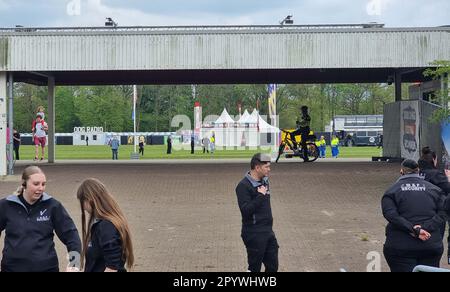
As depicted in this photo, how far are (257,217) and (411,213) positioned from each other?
1.52 meters

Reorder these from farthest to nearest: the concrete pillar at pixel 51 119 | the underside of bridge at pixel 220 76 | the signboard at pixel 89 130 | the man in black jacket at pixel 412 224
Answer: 1. the signboard at pixel 89 130
2. the concrete pillar at pixel 51 119
3. the underside of bridge at pixel 220 76
4. the man in black jacket at pixel 412 224

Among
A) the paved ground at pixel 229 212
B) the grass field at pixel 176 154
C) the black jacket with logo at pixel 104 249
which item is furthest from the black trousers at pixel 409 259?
the grass field at pixel 176 154

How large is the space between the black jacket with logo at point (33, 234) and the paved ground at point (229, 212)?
11.7 ft

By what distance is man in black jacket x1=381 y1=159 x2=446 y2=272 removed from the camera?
20.0 ft

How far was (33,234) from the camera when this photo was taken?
16.8ft

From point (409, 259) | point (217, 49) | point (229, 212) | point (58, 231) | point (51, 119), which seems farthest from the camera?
point (51, 119)

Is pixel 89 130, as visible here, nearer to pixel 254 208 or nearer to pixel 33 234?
pixel 254 208

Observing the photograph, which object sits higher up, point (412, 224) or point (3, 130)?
point (3, 130)

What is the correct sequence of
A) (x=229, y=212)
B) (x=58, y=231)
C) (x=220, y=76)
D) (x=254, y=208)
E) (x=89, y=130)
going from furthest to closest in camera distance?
(x=89, y=130) < (x=220, y=76) < (x=229, y=212) < (x=254, y=208) < (x=58, y=231)

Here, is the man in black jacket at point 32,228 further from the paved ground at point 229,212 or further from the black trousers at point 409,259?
the paved ground at point 229,212

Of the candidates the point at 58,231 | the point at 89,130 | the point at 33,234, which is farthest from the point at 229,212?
the point at 89,130

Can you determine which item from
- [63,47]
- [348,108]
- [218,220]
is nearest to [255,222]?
[218,220]

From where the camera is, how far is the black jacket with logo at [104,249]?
15.5 feet

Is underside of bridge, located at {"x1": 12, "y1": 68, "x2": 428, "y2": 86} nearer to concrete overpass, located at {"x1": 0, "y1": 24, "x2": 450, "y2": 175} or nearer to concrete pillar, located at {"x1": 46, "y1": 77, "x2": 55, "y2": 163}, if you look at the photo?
concrete pillar, located at {"x1": 46, "y1": 77, "x2": 55, "y2": 163}
